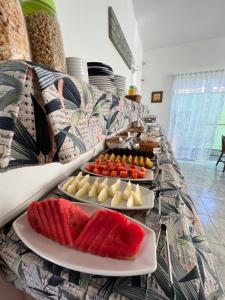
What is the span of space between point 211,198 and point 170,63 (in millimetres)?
2509

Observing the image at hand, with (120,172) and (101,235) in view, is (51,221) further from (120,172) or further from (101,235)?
(120,172)

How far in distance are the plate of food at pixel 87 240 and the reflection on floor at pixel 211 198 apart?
1055 millimetres

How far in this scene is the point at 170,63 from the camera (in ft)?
9.92

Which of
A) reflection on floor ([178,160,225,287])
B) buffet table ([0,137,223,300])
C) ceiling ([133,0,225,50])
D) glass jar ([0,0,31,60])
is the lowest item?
reflection on floor ([178,160,225,287])

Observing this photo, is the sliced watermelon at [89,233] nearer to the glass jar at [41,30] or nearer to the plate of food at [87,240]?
the plate of food at [87,240]

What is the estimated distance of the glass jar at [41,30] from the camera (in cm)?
30

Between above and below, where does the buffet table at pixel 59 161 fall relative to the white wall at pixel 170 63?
below

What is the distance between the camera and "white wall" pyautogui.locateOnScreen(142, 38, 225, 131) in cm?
273

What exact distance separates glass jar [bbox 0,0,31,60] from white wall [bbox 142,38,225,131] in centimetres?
333

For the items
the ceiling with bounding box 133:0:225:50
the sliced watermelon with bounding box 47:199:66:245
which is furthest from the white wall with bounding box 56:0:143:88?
the ceiling with bounding box 133:0:225:50

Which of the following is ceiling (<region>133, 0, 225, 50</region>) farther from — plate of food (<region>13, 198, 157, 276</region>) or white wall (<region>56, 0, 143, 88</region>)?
plate of food (<region>13, 198, 157, 276</region>)

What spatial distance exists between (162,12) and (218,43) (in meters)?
1.51

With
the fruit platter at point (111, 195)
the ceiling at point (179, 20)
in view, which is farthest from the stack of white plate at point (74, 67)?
the ceiling at point (179, 20)

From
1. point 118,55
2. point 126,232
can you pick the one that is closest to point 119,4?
point 118,55
